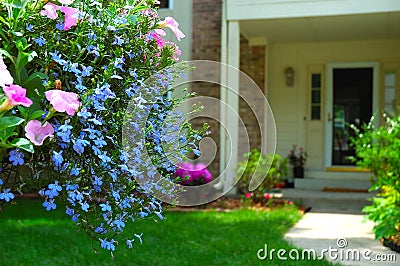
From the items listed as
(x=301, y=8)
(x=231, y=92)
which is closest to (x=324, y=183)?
(x=231, y=92)

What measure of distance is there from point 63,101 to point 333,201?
22.1ft

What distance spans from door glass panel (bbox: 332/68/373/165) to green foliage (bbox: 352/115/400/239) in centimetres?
452

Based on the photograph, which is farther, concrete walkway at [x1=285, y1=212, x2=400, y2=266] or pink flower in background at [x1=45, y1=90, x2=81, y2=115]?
concrete walkway at [x1=285, y1=212, x2=400, y2=266]

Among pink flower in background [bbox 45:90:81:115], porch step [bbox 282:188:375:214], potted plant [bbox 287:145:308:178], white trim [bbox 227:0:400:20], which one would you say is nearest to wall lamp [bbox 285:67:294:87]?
potted plant [bbox 287:145:308:178]

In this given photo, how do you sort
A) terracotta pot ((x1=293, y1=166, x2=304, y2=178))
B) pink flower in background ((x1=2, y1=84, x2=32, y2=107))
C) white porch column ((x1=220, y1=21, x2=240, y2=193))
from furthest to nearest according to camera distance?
terracotta pot ((x1=293, y1=166, x2=304, y2=178))
white porch column ((x1=220, y1=21, x2=240, y2=193))
pink flower in background ((x1=2, y1=84, x2=32, y2=107))

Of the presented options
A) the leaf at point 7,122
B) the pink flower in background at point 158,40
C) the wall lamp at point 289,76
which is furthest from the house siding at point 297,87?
the leaf at point 7,122

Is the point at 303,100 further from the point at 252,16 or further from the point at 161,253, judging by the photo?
the point at 161,253

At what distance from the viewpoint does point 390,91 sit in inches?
376

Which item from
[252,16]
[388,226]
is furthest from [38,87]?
[252,16]

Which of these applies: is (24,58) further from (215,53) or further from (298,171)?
(298,171)

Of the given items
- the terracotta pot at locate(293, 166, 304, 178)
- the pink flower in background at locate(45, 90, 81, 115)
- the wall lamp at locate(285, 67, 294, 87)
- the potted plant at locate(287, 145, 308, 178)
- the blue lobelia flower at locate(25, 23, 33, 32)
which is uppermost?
the wall lamp at locate(285, 67, 294, 87)

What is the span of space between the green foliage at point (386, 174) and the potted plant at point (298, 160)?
416 cm

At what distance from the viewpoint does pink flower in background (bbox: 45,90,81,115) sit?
4.63 feet

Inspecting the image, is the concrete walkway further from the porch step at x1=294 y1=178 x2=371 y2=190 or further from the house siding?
the house siding
